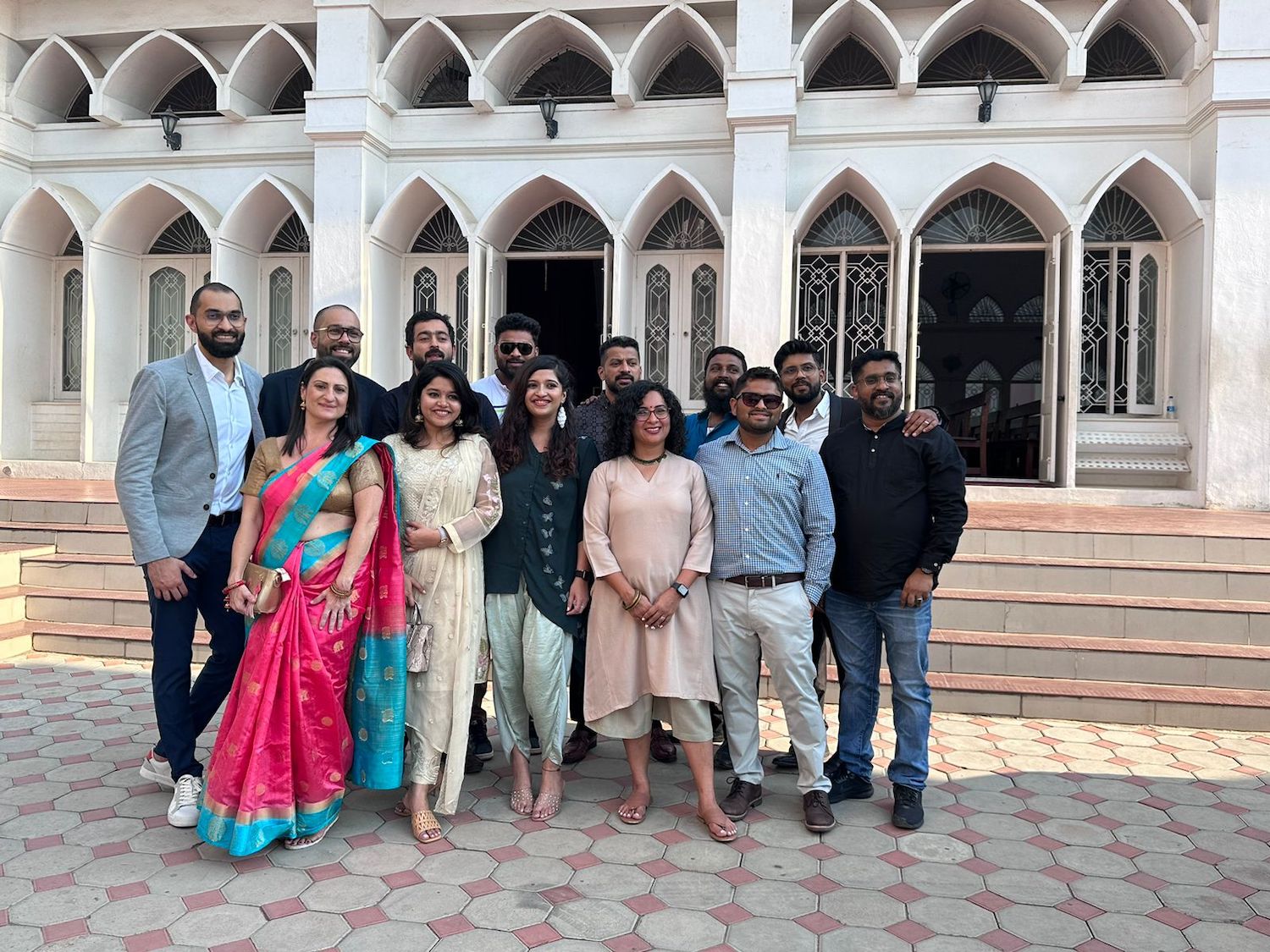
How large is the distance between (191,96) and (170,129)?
1.02 m

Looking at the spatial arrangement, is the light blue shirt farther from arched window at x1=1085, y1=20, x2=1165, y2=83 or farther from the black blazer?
arched window at x1=1085, y1=20, x2=1165, y2=83

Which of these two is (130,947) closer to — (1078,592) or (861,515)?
(861,515)

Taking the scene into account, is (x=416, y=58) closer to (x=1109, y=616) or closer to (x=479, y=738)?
(x=479, y=738)

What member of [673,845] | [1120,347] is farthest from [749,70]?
[673,845]

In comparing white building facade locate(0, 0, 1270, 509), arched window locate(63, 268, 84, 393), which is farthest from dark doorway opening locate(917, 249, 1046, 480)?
arched window locate(63, 268, 84, 393)

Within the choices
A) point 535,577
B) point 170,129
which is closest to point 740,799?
point 535,577

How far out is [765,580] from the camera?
3.24 meters

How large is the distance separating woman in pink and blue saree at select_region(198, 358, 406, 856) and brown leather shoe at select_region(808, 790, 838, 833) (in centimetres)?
148

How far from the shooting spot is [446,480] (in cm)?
316

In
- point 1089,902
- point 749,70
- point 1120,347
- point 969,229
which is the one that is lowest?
point 1089,902

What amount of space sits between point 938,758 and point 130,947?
316 cm

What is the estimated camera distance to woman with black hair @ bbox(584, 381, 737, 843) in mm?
3178

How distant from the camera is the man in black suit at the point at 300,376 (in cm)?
371

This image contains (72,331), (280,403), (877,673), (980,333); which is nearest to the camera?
(877,673)
